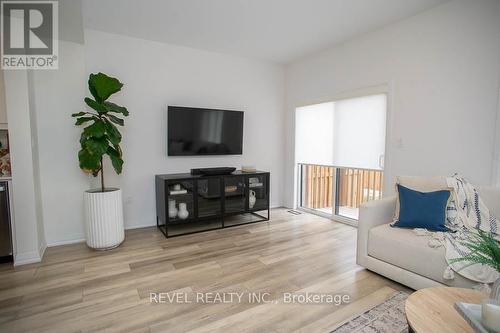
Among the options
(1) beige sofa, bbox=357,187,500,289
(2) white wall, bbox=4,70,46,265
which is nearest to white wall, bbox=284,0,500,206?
(1) beige sofa, bbox=357,187,500,289

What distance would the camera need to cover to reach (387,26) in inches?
122

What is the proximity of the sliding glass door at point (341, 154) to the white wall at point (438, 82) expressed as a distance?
0.69ft

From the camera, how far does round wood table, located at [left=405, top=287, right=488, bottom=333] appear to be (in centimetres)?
114

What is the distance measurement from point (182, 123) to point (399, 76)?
282cm

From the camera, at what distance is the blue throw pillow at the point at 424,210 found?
7.33ft

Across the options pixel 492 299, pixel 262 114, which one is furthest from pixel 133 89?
pixel 492 299

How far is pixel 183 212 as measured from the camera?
3.41 m

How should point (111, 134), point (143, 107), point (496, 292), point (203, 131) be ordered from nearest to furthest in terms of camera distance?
point (496, 292) → point (111, 134) → point (143, 107) → point (203, 131)

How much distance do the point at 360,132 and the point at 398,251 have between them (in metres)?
1.81

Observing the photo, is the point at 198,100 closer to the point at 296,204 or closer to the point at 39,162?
the point at 39,162

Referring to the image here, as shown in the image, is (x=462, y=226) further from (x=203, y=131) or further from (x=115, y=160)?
(x=115, y=160)

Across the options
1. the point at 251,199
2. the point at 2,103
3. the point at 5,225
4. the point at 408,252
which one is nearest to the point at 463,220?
the point at 408,252

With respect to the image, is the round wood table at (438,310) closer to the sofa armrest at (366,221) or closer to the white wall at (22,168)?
the sofa armrest at (366,221)

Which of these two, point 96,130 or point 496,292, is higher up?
point 96,130
